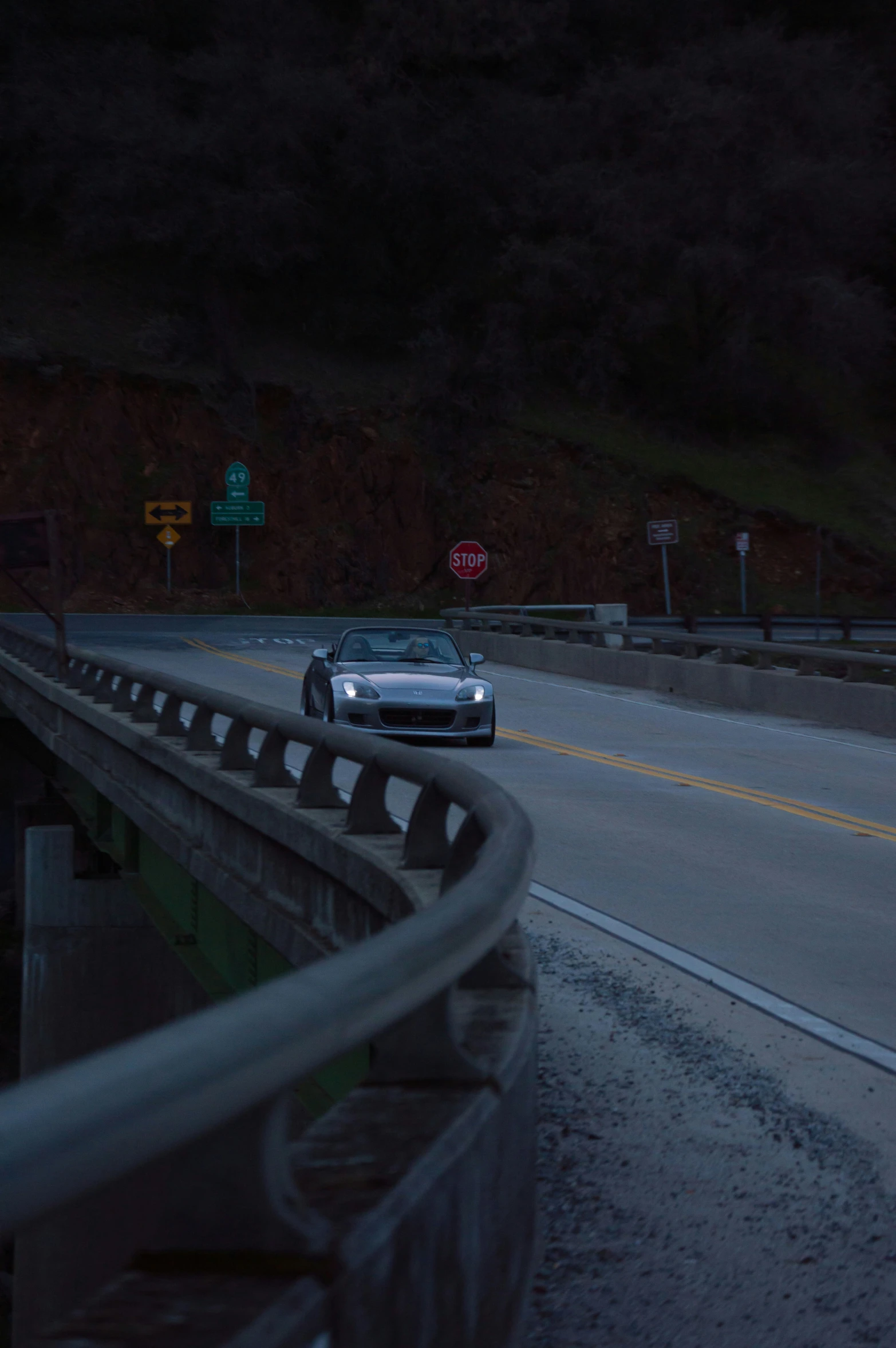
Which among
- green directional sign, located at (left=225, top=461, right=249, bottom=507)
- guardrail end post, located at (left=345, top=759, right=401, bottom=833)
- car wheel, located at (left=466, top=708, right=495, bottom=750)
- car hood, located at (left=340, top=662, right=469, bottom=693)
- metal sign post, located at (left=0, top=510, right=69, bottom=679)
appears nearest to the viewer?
guardrail end post, located at (left=345, top=759, right=401, bottom=833)

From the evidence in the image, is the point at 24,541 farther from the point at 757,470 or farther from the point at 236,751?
the point at 757,470

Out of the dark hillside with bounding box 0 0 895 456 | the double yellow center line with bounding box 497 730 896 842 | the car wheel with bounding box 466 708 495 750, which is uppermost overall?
the dark hillside with bounding box 0 0 895 456

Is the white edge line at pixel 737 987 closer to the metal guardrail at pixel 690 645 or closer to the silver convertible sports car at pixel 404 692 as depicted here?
the silver convertible sports car at pixel 404 692

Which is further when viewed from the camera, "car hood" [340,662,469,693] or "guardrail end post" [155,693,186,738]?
"car hood" [340,662,469,693]

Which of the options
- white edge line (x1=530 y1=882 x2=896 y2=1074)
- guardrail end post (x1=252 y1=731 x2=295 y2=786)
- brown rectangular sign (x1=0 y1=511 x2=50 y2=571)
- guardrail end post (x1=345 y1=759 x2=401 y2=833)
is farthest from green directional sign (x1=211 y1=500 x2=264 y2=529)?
guardrail end post (x1=345 y1=759 x2=401 y2=833)

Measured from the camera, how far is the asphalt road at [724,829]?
850 cm

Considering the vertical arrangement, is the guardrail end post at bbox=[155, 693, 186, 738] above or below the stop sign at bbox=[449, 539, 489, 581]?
below

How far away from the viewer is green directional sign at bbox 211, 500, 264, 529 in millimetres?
57906

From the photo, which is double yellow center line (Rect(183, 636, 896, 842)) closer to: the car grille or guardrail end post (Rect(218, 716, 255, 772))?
the car grille

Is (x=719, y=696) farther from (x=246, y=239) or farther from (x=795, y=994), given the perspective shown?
(x=246, y=239)

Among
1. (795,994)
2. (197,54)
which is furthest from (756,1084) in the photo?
(197,54)

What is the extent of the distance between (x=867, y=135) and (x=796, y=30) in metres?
10.4

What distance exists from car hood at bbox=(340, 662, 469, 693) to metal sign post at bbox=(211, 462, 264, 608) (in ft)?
126

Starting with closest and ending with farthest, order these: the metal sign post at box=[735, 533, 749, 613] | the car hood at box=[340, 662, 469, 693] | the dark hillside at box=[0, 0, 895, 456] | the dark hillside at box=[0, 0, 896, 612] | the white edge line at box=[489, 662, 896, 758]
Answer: the car hood at box=[340, 662, 469, 693], the white edge line at box=[489, 662, 896, 758], the metal sign post at box=[735, 533, 749, 613], the dark hillside at box=[0, 0, 896, 612], the dark hillside at box=[0, 0, 895, 456]
